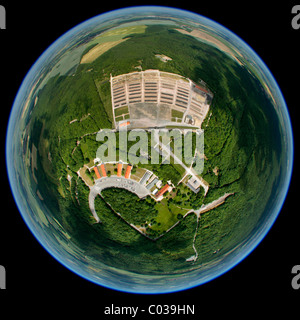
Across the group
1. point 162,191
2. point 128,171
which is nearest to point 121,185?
point 128,171

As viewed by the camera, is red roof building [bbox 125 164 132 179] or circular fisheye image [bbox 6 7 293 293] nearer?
circular fisheye image [bbox 6 7 293 293]

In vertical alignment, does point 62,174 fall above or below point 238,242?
above

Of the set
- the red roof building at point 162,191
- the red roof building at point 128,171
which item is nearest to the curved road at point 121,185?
the red roof building at point 128,171

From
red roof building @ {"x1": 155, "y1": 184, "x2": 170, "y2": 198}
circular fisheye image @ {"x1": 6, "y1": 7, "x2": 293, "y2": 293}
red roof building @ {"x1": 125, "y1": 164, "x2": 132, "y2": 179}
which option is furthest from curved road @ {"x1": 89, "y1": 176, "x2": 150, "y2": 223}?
red roof building @ {"x1": 155, "y1": 184, "x2": 170, "y2": 198}

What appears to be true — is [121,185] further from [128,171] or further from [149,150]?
[149,150]

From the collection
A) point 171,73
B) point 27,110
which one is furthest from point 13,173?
point 171,73

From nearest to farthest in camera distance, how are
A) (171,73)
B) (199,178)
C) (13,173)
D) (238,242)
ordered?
(13,173) → (238,242) → (171,73) → (199,178)

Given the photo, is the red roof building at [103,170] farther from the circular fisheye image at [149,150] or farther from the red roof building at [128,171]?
the red roof building at [128,171]

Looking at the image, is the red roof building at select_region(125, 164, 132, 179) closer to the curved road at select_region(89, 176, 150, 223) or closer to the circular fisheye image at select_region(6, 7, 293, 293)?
the circular fisheye image at select_region(6, 7, 293, 293)

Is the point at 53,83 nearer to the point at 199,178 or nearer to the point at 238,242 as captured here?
the point at 199,178
